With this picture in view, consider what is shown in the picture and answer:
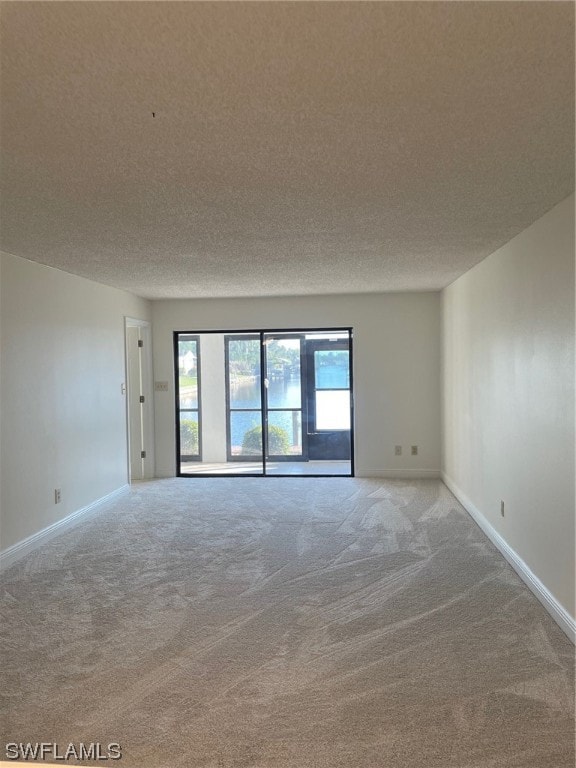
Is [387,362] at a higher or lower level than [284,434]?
higher

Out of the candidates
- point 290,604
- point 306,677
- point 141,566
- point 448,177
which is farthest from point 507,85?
point 141,566

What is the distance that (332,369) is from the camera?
7.21 metres

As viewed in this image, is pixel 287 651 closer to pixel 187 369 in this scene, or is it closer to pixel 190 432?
pixel 187 369

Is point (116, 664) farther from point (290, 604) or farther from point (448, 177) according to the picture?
point (448, 177)

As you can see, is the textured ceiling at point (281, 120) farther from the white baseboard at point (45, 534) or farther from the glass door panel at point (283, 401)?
the glass door panel at point (283, 401)

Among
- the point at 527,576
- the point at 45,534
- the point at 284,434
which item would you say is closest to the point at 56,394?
the point at 45,534

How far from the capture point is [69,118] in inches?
73.1

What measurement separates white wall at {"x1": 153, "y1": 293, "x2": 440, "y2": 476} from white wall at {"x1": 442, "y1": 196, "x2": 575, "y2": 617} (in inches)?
56.6

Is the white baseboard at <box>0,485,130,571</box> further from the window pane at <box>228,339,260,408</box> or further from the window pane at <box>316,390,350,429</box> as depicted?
the window pane at <box>316,390,350,429</box>

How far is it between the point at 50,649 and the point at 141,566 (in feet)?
3.85

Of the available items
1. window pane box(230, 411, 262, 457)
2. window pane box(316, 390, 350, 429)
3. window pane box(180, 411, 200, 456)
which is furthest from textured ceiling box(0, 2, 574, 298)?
window pane box(180, 411, 200, 456)

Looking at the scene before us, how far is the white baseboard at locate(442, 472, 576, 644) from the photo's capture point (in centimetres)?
286

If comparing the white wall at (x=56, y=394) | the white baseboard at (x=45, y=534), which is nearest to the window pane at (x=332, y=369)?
the white wall at (x=56, y=394)

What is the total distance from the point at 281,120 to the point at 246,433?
6.38 meters
